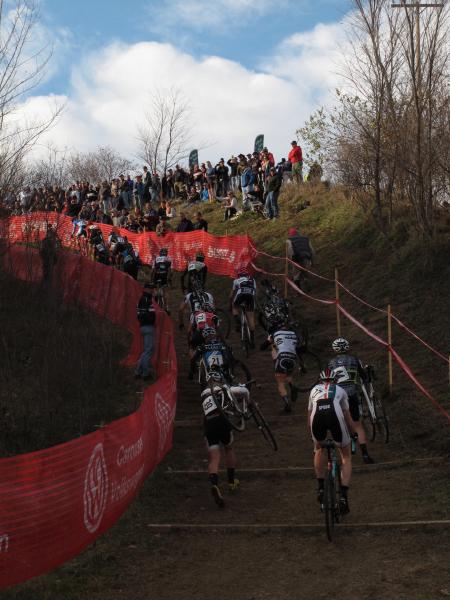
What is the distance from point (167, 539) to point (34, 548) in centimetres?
261

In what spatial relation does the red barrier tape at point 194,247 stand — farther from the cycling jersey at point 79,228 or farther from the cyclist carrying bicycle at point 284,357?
the cyclist carrying bicycle at point 284,357

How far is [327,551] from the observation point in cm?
834

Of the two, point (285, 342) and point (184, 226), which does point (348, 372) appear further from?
point (184, 226)

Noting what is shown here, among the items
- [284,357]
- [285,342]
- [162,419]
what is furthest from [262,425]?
[285,342]

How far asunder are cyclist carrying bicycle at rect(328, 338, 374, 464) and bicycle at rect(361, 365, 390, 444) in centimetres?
21

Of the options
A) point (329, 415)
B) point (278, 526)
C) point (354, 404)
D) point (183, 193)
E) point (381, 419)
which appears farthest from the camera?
point (183, 193)

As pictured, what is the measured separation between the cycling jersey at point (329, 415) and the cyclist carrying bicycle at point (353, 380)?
1692 mm

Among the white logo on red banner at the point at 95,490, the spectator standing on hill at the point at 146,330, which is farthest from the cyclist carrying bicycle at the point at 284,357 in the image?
the white logo on red banner at the point at 95,490

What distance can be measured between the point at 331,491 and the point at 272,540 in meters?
0.95

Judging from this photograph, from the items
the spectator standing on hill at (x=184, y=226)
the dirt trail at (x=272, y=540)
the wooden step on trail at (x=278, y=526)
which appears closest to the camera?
the dirt trail at (x=272, y=540)

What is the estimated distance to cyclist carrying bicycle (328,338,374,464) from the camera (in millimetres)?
11055

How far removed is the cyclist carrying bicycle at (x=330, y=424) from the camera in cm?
923

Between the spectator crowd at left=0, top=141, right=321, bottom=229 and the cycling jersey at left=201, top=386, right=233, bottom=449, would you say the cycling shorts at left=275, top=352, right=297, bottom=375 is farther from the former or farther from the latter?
the spectator crowd at left=0, top=141, right=321, bottom=229

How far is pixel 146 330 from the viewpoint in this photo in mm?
16594
